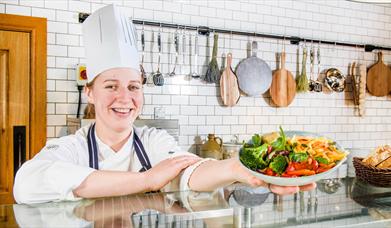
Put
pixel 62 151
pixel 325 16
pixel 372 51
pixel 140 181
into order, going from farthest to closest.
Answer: pixel 372 51 → pixel 325 16 → pixel 62 151 → pixel 140 181

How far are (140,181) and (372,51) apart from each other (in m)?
4.39

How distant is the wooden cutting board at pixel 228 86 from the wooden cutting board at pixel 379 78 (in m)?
1.94

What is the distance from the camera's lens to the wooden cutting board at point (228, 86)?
13.1 ft

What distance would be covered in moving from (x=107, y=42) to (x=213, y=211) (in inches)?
41.9

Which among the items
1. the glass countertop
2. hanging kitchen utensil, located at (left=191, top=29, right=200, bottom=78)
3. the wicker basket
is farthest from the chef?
hanging kitchen utensil, located at (left=191, top=29, right=200, bottom=78)

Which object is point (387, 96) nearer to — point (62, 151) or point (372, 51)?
point (372, 51)

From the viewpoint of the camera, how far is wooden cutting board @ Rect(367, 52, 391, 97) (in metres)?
4.94

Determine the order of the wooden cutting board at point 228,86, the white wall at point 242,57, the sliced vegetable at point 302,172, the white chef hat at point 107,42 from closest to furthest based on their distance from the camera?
1. the sliced vegetable at point 302,172
2. the white chef hat at point 107,42
3. the white wall at point 242,57
4. the wooden cutting board at point 228,86

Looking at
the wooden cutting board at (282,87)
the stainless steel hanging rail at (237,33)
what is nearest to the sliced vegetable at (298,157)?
the stainless steel hanging rail at (237,33)

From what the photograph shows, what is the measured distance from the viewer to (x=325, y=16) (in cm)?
470

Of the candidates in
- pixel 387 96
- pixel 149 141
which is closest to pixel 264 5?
pixel 387 96

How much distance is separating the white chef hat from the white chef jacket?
0.35 m

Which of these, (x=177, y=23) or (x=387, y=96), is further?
(x=387, y=96)

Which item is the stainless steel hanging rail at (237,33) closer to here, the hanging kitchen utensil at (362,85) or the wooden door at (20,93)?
the hanging kitchen utensil at (362,85)
